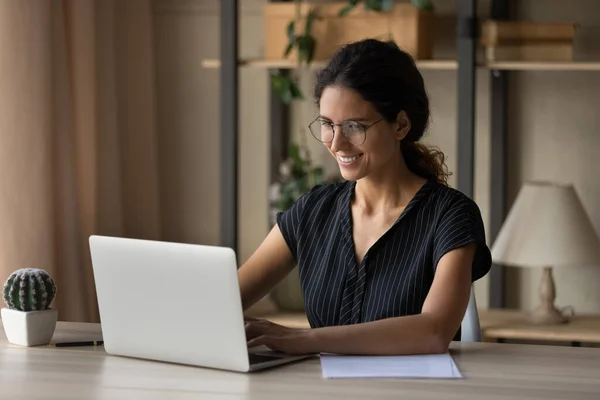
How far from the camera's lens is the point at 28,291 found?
200 cm

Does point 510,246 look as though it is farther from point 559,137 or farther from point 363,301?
point 363,301

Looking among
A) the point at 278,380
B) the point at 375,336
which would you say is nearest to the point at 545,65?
the point at 375,336

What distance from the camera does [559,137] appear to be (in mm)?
3635

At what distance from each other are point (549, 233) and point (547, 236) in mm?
11

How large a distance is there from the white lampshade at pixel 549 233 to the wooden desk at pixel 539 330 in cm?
20

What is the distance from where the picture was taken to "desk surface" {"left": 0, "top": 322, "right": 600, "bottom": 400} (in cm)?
163

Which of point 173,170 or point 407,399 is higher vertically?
point 173,170

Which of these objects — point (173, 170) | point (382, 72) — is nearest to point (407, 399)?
point (382, 72)

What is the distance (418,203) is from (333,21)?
131cm

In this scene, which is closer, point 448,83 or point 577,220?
point 577,220

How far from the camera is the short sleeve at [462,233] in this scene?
6.70ft

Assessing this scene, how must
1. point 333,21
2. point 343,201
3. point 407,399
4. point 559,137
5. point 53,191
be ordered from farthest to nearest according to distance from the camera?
point 559,137 < point 333,21 < point 53,191 < point 343,201 < point 407,399

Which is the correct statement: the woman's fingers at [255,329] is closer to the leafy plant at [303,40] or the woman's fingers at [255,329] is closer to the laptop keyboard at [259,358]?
the laptop keyboard at [259,358]

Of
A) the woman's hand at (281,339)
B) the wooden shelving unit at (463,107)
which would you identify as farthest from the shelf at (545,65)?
the woman's hand at (281,339)
